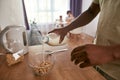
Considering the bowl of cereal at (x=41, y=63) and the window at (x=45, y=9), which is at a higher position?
the window at (x=45, y=9)

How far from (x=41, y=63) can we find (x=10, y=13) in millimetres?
680

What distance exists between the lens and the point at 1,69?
981 mm

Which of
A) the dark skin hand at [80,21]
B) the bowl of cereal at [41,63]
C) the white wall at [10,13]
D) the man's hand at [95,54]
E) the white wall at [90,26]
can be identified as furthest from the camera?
the white wall at [90,26]

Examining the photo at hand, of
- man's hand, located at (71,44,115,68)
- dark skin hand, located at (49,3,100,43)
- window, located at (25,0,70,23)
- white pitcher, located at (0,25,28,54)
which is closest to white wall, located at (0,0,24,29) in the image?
white pitcher, located at (0,25,28,54)

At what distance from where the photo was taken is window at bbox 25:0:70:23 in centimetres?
218

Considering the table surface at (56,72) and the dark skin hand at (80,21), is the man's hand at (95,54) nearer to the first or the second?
the table surface at (56,72)

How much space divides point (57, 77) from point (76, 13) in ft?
5.32

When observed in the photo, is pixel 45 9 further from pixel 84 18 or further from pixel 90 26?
pixel 84 18

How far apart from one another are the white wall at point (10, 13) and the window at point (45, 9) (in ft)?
2.34

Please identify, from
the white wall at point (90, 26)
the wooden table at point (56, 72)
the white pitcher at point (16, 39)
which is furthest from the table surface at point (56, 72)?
the white wall at point (90, 26)

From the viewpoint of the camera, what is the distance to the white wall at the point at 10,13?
1.38 metres

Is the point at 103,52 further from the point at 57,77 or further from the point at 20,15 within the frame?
the point at 20,15

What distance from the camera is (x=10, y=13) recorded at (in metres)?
1.42

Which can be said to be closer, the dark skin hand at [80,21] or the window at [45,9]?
the dark skin hand at [80,21]
